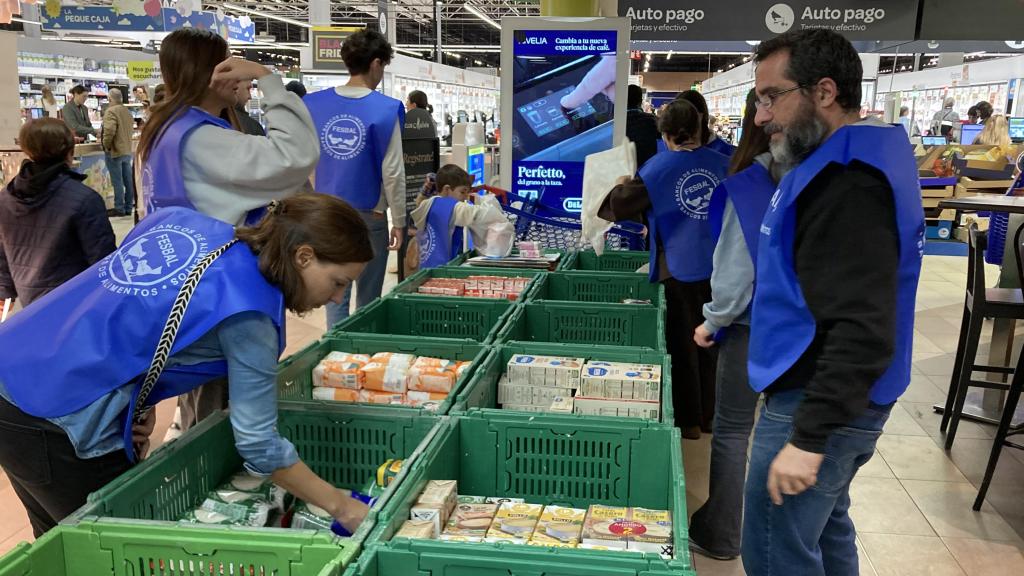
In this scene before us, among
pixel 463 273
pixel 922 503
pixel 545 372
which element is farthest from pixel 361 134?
pixel 922 503

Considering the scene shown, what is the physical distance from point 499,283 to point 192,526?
2.59 meters

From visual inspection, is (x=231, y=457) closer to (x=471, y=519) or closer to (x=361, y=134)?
(x=471, y=519)

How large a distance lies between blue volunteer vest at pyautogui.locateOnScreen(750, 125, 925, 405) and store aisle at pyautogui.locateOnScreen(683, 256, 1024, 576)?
1.51 m

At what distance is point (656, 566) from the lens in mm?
1450

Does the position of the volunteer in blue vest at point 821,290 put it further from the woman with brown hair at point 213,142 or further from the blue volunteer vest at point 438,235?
the blue volunteer vest at point 438,235

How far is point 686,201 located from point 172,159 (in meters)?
2.10

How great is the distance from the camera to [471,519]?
1925 millimetres

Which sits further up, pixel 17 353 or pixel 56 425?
pixel 17 353

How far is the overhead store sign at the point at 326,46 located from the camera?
14.8m

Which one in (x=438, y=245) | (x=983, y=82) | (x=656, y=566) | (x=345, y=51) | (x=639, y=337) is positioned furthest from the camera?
(x=983, y=82)

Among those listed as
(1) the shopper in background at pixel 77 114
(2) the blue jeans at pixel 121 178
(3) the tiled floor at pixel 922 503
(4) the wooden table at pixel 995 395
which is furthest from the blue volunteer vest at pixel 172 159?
(1) the shopper in background at pixel 77 114

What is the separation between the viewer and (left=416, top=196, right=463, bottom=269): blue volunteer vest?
4988mm

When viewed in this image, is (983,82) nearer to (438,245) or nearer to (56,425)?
(438,245)

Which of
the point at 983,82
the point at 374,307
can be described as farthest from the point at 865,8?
the point at 983,82
